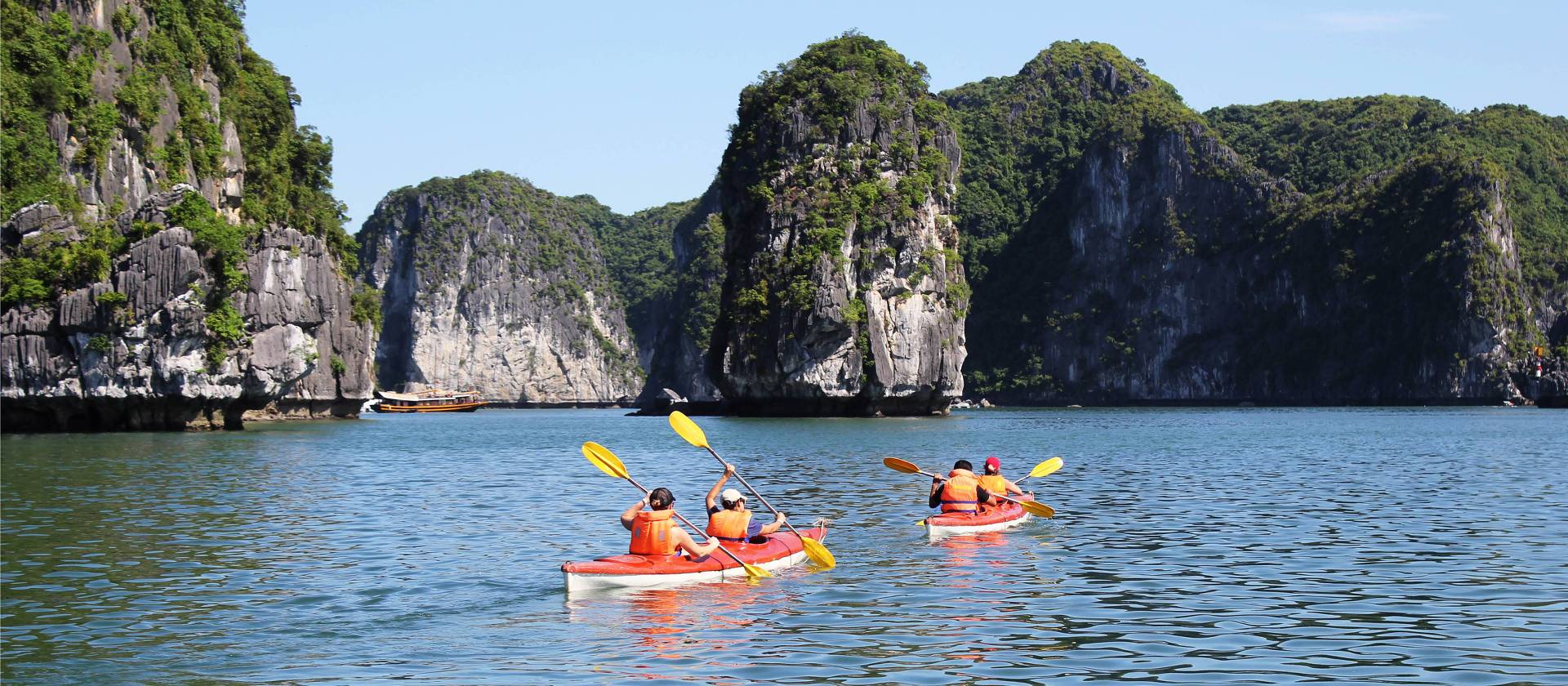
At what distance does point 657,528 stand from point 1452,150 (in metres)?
166

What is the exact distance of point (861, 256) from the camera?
309 ft

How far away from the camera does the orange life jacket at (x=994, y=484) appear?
2517cm

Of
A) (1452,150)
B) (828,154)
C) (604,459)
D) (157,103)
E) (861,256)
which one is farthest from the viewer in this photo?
(1452,150)

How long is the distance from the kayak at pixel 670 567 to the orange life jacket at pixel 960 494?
4.67m

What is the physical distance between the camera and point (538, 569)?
20.2m

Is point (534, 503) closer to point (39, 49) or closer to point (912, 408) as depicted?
point (39, 49)

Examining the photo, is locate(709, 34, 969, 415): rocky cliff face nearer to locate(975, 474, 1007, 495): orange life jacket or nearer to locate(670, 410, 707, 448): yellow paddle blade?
locate(975, 474, 1007, 495): orange life jacket

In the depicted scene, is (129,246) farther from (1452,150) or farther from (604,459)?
(1452,150)

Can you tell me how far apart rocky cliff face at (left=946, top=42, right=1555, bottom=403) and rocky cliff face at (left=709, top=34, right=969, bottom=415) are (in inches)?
2909

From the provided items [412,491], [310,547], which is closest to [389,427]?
[412,491]

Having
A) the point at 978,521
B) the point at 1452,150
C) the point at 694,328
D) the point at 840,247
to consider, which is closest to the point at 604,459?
the point at 978,521

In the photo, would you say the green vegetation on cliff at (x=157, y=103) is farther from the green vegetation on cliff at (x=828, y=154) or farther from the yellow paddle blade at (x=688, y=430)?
the yellow paddle blade at (x=688, y=430)

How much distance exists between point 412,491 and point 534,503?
15.2ft

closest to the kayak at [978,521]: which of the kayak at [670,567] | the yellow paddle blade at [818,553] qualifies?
the yellow paddle blade at [818,553]
